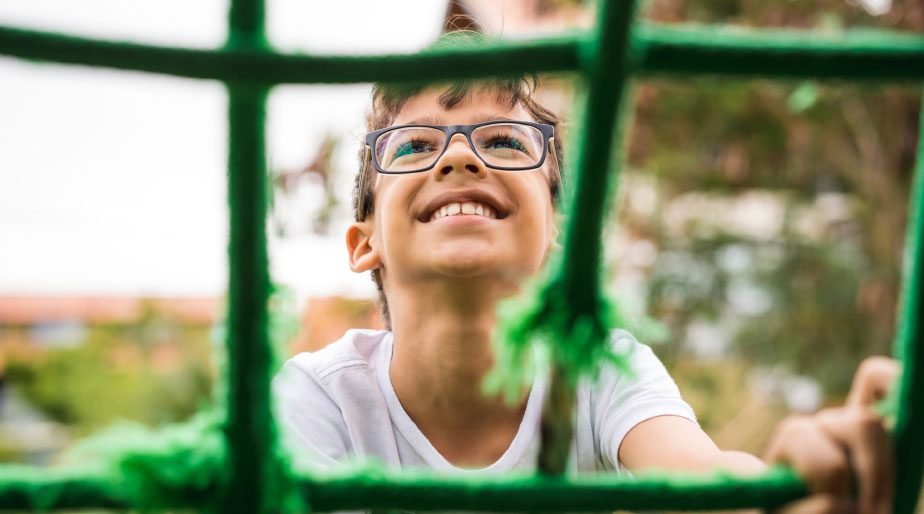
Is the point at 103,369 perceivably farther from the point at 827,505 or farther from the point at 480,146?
the point at 827,505

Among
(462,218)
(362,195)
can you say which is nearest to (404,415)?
(462,218)

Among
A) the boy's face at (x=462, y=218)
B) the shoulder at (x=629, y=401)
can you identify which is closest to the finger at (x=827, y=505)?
the shoulder at (x=629, y=401)

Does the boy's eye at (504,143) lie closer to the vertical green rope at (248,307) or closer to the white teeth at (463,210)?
the white teeth at (463,210)

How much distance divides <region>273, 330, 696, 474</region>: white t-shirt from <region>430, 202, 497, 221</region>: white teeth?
21 centimetres

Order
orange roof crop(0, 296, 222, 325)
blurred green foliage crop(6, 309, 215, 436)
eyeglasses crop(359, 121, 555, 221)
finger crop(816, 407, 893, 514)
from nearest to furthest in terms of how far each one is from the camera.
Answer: finger crop(816, 407, 893, 514) → eyeglasses crop(359, 121, 555, 221) → blurred green foliage crop(6, 309, 215, 436) → orange roof crop(0, 296, 222, 325)

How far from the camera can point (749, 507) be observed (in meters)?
0.42

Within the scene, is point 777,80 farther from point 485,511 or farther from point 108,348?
point 108,348

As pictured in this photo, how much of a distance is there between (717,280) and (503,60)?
13.7 feet

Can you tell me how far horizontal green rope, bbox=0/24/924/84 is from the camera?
41 centimetres

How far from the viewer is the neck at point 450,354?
0.91m

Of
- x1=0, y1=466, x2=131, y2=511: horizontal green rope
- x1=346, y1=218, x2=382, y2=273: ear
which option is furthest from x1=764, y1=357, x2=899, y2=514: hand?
x1=346, y1=218, x2=382, y2=273: ear

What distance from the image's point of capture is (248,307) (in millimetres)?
409

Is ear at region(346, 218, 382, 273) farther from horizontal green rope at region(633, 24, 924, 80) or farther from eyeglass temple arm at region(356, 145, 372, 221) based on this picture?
horizontal green rope at region(633, 24, 924, 80)

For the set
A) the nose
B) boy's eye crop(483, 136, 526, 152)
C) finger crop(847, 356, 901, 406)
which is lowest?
finger crop(847, 356, 901, 406)
